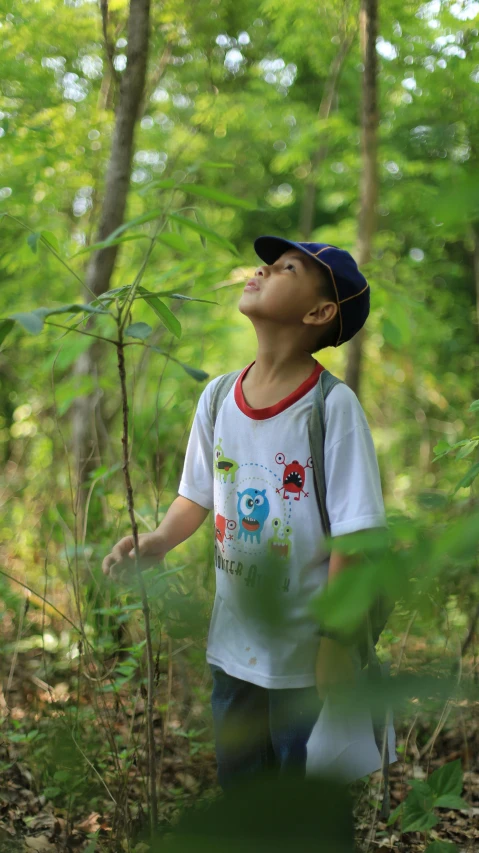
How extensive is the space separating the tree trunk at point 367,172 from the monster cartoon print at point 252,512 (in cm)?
174

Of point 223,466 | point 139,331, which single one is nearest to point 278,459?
point 223,466

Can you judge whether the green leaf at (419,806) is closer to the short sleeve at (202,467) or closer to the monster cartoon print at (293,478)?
the monster cartoon print at (293,478)

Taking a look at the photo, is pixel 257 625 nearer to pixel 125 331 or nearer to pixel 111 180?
pixel 125 331

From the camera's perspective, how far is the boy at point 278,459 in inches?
54.4

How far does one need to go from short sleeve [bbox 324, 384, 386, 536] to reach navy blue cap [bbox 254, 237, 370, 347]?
184 mm

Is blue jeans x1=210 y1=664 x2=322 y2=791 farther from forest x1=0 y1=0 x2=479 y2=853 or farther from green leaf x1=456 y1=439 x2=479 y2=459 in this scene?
green leaf x1=456 y1=439 x2=479 y2=459

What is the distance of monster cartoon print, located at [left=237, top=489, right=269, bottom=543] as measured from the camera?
147 cm

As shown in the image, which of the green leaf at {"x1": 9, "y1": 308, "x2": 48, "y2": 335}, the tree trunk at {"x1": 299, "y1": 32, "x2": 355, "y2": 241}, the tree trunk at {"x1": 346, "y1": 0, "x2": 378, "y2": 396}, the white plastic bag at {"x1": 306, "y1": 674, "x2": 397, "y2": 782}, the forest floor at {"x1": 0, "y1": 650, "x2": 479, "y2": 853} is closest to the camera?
the white plastic bag at {"x1": 306, "y1": 674, "x2": 397, "y2": 782}

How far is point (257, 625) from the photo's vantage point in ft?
1.42

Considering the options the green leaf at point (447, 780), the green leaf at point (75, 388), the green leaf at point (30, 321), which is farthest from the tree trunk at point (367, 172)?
the green leaf at point (30, 321)

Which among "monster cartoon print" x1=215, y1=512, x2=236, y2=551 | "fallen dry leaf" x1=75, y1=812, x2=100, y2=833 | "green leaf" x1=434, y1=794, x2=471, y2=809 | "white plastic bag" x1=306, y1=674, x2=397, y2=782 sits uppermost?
"monster cartoon print" x1=215, y1=512, x2=236, y2=551

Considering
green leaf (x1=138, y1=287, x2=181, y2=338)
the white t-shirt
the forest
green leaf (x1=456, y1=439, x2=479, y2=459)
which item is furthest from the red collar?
green leaf (x1=138, y1=287, x2=181, y2=338)

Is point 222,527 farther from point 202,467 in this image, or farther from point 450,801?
point 450,801

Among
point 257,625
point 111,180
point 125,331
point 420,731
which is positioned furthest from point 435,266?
point 257,625
